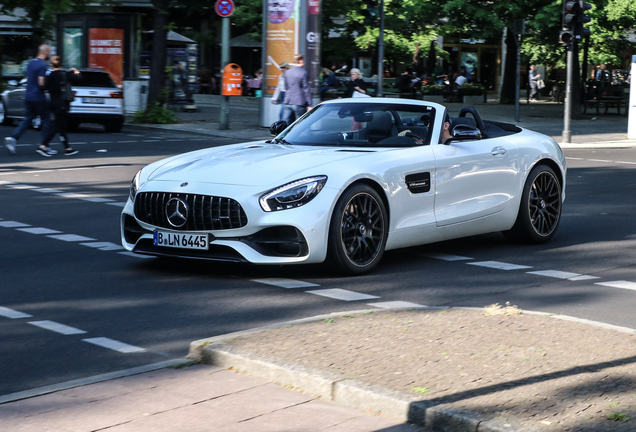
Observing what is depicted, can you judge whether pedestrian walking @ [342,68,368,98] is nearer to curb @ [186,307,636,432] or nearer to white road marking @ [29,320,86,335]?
white road marking @ [29,320,86,335]

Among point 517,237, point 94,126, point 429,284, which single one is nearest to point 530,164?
point 517,237

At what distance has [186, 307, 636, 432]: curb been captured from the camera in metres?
4.04

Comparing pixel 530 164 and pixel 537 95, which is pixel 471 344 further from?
pixel 537 95

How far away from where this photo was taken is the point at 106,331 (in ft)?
19.5

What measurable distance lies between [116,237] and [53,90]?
29.3 feet

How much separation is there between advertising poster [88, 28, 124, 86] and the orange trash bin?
426 centimetres

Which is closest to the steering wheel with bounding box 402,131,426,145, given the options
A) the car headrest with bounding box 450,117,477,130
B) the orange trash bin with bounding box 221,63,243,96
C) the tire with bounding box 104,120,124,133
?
the car headrest with bounding box 450,117,477,130

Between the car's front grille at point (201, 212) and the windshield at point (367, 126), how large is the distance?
4.79ft

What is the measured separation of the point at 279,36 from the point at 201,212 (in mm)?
18622

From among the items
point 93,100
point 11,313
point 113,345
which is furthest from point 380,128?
point 93,100

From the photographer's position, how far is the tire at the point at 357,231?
755cm

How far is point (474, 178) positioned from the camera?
8.78 m

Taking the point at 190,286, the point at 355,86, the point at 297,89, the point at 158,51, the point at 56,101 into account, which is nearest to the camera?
the point at 190,286

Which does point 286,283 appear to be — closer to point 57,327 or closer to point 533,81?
point 57,327
